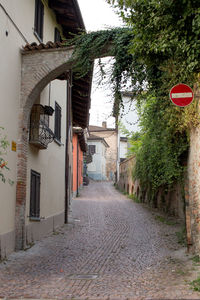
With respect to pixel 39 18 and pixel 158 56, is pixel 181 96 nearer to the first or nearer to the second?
pixel 158 56

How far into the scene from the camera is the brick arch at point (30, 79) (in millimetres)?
8992

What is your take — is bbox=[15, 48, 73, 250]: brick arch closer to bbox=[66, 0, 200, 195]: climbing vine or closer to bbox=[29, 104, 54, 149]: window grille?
bbox=[66, 0, 200, 195]: climbing vine

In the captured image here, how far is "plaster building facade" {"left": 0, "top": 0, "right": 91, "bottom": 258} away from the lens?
326 inches

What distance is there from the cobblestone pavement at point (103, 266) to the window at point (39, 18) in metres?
6.03

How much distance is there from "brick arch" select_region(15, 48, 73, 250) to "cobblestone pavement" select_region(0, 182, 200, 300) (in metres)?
1.41


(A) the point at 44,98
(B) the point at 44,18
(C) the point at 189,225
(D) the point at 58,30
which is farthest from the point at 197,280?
(D) the point at 58,30

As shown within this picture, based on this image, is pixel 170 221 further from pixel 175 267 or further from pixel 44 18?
pixel 44 18

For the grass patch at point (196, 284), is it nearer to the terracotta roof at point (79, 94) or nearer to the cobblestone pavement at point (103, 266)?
the cobblestone pavement at point (103, 266)

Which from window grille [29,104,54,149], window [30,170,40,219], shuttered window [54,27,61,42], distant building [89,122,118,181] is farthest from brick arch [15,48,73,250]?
distant building [89,122,118,181]

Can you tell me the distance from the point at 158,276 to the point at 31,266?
2.55 metres

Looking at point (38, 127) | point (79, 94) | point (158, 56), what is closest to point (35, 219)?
point (38, 127)

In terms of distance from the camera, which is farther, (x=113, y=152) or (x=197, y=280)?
(x=113, y=152)

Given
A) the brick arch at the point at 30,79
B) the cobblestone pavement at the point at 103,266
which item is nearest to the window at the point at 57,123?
the cobblestone pavement at the point at 103,266

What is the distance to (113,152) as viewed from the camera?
57312 mm
